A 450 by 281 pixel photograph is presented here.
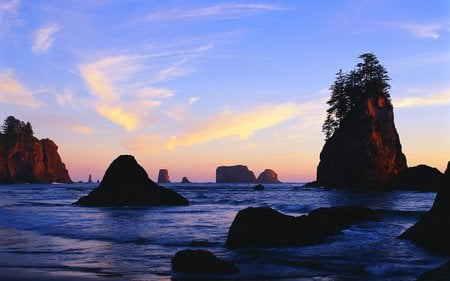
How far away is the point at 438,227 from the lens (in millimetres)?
14211

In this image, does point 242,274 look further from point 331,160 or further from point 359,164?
point 331,160

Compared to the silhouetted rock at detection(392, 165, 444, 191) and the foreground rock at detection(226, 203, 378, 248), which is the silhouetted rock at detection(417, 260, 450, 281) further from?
the silhouetted rock at detection(392, 165, 444, 191)

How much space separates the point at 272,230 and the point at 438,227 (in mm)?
5524

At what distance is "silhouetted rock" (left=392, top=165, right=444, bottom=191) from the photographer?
78.9m

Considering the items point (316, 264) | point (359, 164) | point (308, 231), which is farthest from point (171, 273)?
point (359, 164)

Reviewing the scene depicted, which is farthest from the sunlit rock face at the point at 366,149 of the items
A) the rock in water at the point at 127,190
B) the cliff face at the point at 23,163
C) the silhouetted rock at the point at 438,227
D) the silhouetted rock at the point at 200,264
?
the cliff face at the point at 23,163

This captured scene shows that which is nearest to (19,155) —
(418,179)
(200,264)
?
(418,179)

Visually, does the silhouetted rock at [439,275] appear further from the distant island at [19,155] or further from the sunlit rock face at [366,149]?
the distant island at [19,155]

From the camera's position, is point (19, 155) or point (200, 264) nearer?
point (200, 264)

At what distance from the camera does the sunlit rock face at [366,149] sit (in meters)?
78.1

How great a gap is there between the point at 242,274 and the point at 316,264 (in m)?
2.44

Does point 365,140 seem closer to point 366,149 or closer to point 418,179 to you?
point 366,149

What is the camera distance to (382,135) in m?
81.8

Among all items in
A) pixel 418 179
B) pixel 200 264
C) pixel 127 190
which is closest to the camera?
pixel 200 264
